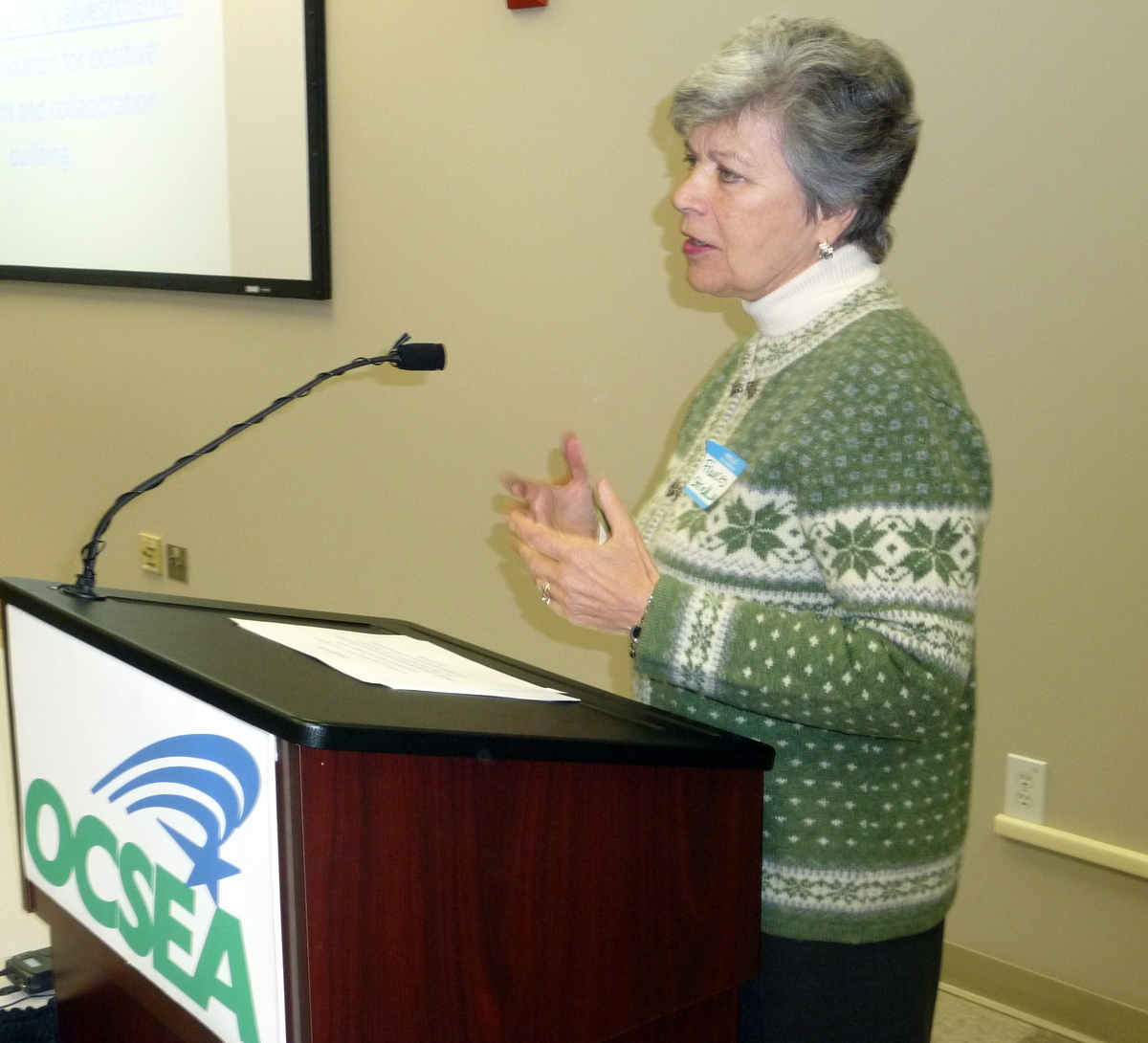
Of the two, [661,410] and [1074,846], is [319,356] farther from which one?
[1074,846]

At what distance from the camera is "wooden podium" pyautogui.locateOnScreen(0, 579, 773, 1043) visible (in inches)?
32.4

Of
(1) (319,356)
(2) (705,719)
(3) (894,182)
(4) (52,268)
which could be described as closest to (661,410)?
(1) (319,356)

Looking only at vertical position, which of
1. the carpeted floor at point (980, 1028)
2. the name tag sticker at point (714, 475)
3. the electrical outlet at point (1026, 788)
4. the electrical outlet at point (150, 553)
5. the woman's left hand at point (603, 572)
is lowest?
the carpeted floor at point (980, 1028)

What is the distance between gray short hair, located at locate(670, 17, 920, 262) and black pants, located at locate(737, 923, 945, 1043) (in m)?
0.67

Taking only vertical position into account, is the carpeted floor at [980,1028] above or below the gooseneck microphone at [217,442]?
below

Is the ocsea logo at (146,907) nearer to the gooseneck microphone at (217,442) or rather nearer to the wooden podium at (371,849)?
the wooden podium at (371,849)

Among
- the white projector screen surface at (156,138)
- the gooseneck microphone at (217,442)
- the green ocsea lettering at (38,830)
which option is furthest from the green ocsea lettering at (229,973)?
the white projector screen surface at (156,138)

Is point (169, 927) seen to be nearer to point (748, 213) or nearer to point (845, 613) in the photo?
point (845, 613)

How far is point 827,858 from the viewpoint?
1.11m

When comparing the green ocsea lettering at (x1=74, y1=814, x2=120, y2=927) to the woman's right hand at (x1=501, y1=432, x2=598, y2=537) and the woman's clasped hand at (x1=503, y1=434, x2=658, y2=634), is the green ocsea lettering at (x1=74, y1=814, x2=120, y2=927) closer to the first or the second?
the woman's clasped hand at (x1=503, y1=434, x2=658, y2=634)

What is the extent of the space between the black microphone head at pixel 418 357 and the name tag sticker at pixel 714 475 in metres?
0.27

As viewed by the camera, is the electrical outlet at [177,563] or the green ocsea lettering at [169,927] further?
the electrical outlet at [177,563]

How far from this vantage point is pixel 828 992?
44.7 inches

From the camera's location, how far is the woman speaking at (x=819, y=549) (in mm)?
1028
